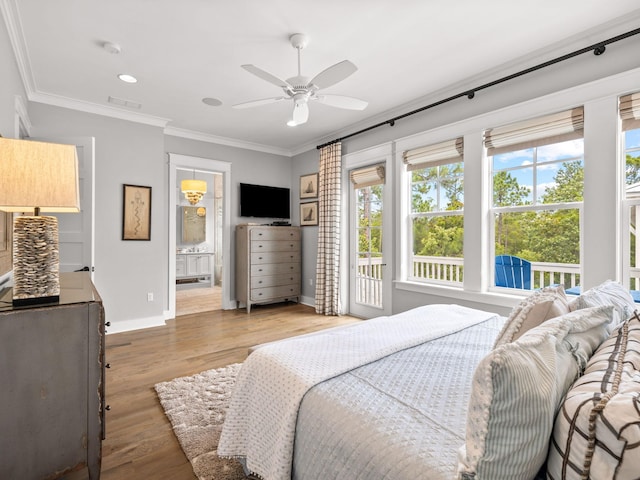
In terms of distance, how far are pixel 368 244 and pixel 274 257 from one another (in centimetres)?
155

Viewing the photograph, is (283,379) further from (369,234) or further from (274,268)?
(274,268)

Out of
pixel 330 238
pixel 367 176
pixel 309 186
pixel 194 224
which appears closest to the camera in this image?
pixel 367 176

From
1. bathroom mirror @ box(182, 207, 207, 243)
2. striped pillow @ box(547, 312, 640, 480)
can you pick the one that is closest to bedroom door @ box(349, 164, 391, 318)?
striped pillow @ box(547, 312, 640, 480)

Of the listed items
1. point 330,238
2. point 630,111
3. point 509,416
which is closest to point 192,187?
point 330,238

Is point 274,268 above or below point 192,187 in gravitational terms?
below

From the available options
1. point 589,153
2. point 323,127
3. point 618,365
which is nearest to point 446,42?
point 589,153

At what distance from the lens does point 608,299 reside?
1520mm

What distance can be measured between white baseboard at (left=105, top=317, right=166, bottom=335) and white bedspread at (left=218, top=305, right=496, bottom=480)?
3.23 metres

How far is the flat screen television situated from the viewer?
17.9ft

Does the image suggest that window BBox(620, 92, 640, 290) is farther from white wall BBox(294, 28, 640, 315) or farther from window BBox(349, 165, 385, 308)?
window BBox(349, 165, 385, 308)

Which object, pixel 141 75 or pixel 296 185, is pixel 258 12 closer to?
pixel 141 75

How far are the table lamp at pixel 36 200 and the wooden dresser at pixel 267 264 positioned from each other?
359 cm

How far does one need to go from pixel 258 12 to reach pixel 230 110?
191cm

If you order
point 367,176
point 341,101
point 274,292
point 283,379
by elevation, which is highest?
point 341,101
